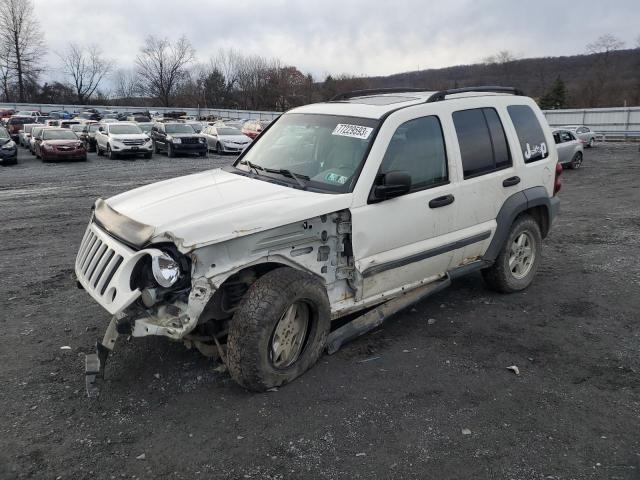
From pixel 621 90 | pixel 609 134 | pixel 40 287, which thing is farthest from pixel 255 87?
pixel 40 287

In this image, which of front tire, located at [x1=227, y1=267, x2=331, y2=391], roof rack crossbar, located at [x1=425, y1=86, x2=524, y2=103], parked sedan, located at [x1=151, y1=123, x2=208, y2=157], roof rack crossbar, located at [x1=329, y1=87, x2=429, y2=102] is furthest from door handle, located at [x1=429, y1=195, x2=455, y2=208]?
parked sedan, located at [x1=151, y1=123, x2=208, y2=157]

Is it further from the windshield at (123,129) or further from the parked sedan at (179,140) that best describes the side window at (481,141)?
the windshield at (123,129)

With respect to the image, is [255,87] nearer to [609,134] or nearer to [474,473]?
[609,134]

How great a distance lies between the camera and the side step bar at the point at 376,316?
418 centimetres

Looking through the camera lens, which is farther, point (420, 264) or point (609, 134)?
point (609, 134)

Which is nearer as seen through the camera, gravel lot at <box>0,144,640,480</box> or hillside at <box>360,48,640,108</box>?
gravel lot at <box>0,144,640,480</box>

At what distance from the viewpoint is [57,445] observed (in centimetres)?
317

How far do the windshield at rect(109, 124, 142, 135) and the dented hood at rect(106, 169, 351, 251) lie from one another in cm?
2172

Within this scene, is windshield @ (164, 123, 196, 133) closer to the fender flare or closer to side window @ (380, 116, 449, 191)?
the fender flare

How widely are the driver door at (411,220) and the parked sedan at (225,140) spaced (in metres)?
21.9

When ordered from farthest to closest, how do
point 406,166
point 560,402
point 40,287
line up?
point 40,287
point 406,166
point 560,402

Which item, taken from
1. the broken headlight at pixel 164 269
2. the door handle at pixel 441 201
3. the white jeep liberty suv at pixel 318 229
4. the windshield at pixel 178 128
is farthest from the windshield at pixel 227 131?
the broken headlight at pixel 164 269

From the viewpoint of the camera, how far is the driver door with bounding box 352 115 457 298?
4.07 m

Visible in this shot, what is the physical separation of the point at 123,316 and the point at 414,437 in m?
2.03
